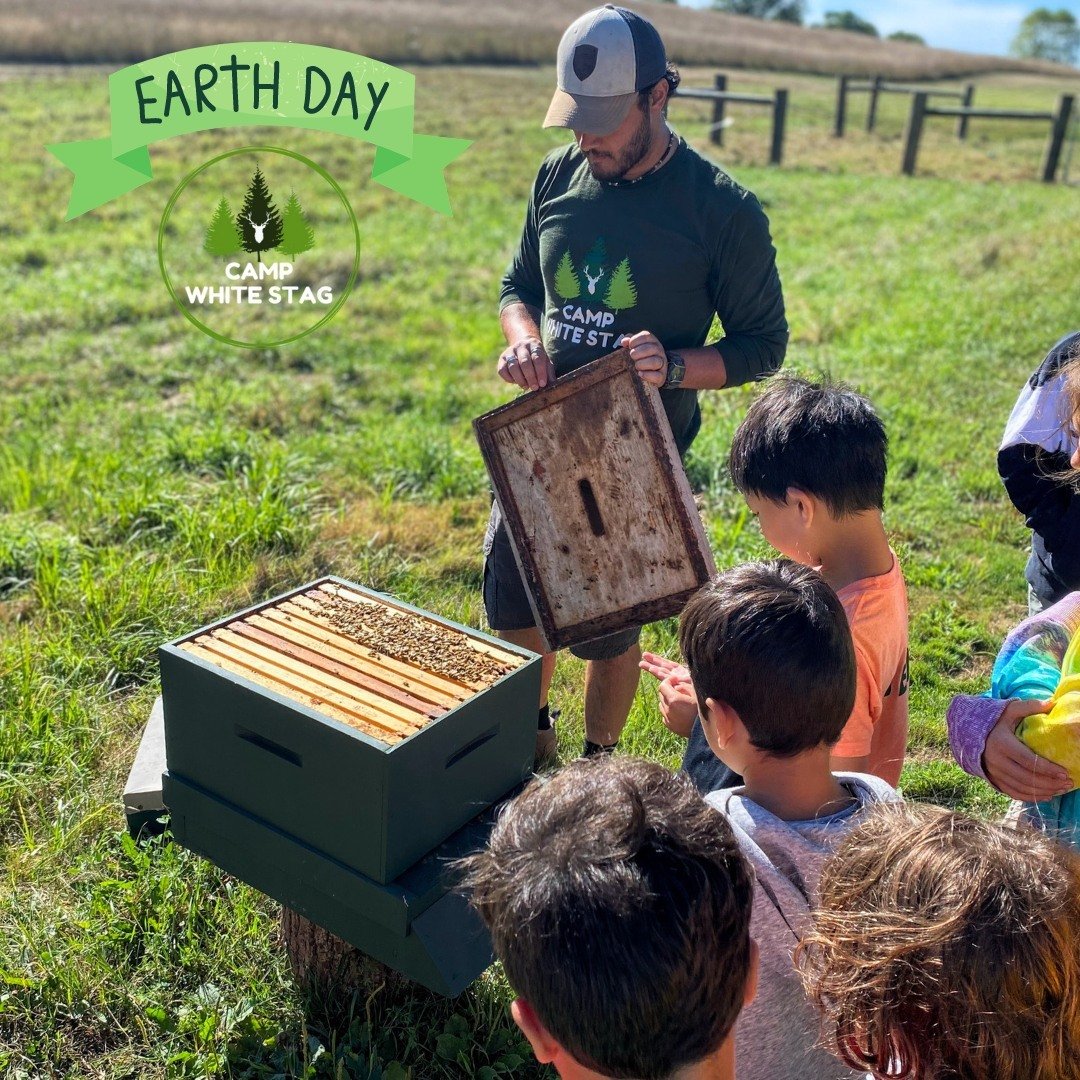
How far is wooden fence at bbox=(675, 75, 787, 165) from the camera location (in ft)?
63.0

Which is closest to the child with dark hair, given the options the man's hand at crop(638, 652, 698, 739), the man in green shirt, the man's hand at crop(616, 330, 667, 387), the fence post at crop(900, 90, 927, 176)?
the man's hand at crop(638, 652, 698, 739)

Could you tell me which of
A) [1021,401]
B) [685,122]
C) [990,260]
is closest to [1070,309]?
[990,260]

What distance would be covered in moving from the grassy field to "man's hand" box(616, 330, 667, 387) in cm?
156

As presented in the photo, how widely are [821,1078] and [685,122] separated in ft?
79.2

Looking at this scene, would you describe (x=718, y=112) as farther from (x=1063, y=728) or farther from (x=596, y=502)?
(x=1063, y=728)

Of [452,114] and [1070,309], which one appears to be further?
[452,114]

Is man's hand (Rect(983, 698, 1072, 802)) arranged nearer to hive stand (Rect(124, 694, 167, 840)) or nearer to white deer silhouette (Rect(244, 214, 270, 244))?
hive stand (Rect(124, 694, 167, 840))

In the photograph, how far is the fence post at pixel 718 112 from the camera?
20.5 m

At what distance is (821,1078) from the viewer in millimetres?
1970

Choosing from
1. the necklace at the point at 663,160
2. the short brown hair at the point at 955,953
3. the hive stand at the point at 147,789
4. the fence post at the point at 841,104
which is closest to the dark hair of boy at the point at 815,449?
the necklace at the point at 663,160

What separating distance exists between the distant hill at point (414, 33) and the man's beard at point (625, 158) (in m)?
22.0

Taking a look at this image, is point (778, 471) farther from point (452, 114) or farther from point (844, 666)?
point (452, 114)

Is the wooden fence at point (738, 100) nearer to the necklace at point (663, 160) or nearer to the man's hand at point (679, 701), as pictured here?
the necklace at point (663, 160)

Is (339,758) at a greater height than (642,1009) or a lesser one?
lesser
